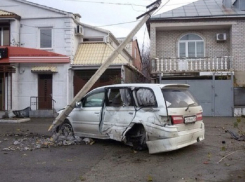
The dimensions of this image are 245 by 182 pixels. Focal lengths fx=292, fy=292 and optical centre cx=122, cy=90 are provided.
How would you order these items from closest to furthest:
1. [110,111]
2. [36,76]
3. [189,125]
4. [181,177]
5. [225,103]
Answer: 1. [181,177]
2. [189,125]
3. [110,111]
4. [225,103]
5. [36,76]

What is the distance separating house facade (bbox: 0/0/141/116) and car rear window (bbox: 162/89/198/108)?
10107mm

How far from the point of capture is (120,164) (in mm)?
6242

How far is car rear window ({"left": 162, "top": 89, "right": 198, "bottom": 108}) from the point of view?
6.87m

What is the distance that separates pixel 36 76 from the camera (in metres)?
17.8

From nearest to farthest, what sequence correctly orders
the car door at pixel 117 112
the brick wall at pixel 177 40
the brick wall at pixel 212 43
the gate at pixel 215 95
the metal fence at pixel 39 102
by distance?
the car door at pixel 117 112
the gate at pixel 215 95
the brick wall at pixel 212 43
the metal fence at pixel 39 102
the brick wall at pixel 177 40

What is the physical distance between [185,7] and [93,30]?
6.47m

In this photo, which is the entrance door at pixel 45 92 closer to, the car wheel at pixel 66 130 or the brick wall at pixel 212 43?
the brick wall at pixel 212 43

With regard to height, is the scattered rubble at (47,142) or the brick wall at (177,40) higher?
the brick wall at (177,40)

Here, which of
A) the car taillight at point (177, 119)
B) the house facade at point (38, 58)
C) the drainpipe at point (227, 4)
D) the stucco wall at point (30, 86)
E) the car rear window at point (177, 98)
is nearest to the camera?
the car taillight at point (177, 119)

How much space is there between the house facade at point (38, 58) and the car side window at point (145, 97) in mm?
9972

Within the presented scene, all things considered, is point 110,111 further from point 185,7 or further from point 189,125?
point 185,7

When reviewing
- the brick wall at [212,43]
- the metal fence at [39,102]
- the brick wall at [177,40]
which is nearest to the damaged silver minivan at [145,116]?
the metal fence at [39,102]

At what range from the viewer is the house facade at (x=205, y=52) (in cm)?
1666

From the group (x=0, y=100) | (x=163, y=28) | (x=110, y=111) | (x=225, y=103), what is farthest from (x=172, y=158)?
(x=0, y=100)
